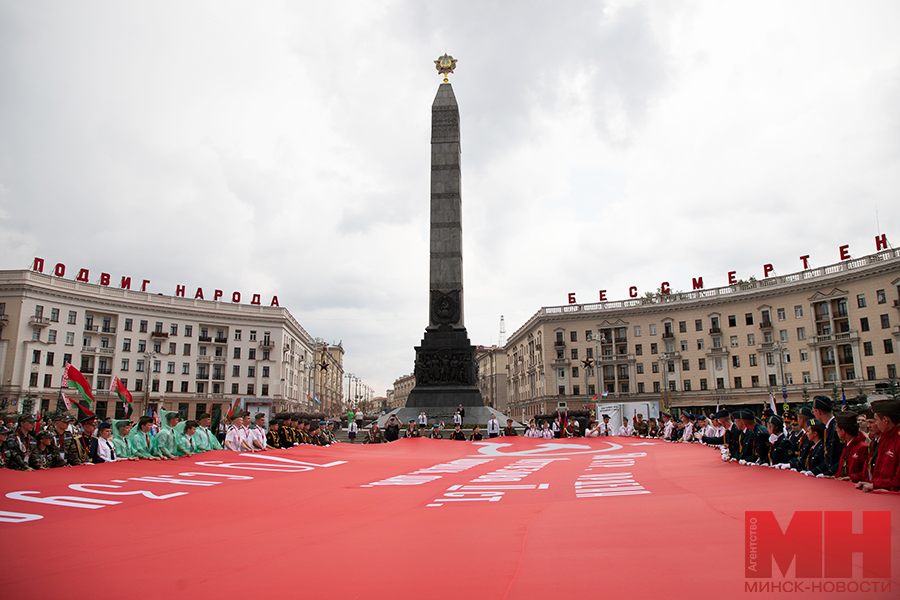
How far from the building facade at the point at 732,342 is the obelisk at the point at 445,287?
17771 millimetres

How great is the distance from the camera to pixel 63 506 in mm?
5328

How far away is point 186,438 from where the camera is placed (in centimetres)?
1012

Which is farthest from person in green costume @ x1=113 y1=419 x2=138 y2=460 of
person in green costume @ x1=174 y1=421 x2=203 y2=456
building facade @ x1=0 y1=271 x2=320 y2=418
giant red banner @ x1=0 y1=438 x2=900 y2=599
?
building facade @ x1=0 y1=271 x2=320 y2=418

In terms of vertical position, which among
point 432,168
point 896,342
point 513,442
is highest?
point 432,168

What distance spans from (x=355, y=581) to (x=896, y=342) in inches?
2196

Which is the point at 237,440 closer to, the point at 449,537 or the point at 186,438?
the point at 186,438

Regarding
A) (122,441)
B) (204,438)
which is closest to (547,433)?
(204,438)

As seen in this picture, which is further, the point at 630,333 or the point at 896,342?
the point at 630,333

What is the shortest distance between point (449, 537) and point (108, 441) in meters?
7.10

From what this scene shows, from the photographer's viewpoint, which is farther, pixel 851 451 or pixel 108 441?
pixel 108 441

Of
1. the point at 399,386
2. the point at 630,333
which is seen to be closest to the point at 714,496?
the point at 630,333

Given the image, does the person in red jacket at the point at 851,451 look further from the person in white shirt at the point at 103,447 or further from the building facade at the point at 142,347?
the building facade at the point at 142,347

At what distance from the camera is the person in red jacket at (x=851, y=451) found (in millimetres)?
5707

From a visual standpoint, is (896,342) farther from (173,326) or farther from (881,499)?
(173,326)
